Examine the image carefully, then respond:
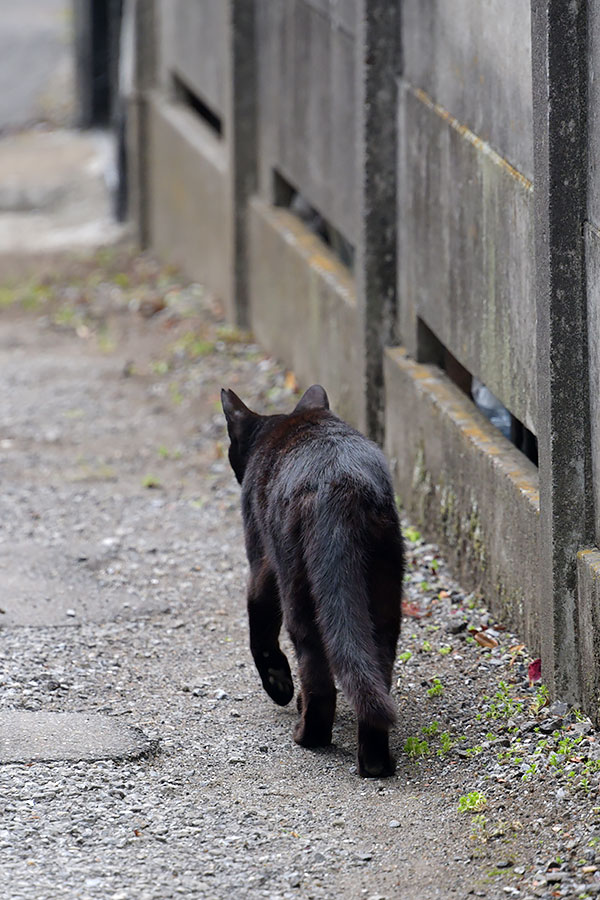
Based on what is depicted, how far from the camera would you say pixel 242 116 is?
977cm

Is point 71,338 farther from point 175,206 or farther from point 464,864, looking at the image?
point 464,864

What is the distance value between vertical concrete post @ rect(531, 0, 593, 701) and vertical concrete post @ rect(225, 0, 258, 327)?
516 cm

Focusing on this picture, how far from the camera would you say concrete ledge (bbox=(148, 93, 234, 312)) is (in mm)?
10625

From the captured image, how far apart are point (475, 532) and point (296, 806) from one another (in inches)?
71.5

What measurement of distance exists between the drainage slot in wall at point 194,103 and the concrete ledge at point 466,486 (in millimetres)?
5650

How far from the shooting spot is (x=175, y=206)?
1194 centimetres

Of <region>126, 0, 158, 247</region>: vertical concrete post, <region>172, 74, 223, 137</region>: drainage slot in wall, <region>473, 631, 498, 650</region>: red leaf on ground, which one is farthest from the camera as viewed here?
<region>126, 0, 158, 247</region>: vertical concrete post

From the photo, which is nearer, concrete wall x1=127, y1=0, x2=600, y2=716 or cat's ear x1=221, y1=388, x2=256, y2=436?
concrete wall x1=127, y1=0, x2=600, y2=716

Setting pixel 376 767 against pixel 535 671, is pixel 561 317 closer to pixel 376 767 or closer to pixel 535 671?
pixel 535 671

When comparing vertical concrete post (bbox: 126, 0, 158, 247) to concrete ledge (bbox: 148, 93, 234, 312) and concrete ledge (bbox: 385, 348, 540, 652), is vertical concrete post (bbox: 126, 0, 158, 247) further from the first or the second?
concrete ledge (bbox: 385, 348, 540, 652)

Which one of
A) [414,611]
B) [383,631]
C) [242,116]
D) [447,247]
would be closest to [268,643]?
[383,631]

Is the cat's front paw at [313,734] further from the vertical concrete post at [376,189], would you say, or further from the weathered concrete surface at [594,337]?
the vertical concrete post at [376,189]

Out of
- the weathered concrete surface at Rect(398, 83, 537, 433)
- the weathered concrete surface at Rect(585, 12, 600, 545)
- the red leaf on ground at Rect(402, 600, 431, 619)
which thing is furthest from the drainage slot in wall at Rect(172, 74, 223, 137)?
the weathered concrete surface at Rect(585, 12, 600, 545)

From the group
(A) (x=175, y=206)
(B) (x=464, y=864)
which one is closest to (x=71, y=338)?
(A) (x=175, y=206)
